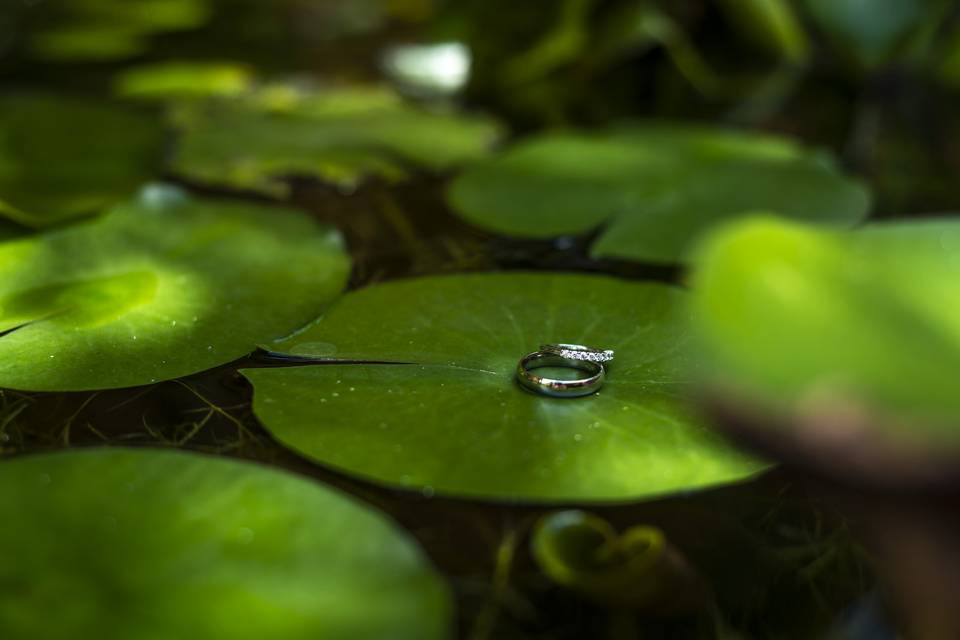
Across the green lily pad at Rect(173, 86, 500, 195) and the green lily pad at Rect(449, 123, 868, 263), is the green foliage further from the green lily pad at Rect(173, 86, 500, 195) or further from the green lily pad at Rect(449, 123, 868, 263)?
the green lily pad at Rect(173, 86, 500, 195)

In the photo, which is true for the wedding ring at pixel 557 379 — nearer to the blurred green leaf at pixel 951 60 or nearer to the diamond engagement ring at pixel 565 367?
the diamond engagement ring at pixel 565 367

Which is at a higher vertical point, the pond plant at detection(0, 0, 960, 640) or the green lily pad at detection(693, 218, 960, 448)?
the green lily pad at detection(693, 218, 960, 448)

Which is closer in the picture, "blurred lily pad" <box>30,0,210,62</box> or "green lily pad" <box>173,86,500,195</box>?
"green lily pad" <box>173,86,500,195</box>

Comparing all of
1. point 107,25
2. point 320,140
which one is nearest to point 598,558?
point 320,140

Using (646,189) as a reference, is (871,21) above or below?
above

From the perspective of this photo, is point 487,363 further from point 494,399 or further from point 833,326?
point 833,326

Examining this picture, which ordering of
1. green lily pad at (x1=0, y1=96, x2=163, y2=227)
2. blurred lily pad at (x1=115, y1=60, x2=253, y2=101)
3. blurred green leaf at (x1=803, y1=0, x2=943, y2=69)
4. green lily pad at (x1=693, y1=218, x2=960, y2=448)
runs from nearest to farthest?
green lily pad at (x1=693, y1=218, x2=960, y2=448)
green lily pad at (x1=0, y1=96, x2=163, y2=227)
blurred green leaf at (x1=803, y1=0, x2=943, y2=69)
blurred lily pad at (x1=115, y1=60, x2=253, y2=101)

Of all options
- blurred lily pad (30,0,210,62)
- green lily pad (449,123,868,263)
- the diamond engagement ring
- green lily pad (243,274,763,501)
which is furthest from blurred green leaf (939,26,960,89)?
blurred lily pad (30,0,210,62)
